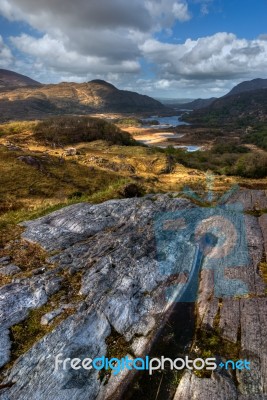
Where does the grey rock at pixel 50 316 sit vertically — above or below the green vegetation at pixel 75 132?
above

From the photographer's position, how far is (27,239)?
1029 centimetres

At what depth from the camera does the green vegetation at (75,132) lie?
6156 centimetres

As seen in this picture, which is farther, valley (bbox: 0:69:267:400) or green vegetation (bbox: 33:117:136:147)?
green vegetation (bbox: 33:117:136:147)

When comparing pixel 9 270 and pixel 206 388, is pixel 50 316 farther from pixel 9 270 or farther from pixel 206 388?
pixel 206 388

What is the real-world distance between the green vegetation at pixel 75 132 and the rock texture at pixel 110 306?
51216 millimetres

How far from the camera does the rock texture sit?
586 cm

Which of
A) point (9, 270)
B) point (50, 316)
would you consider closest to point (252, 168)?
point (9, 270)

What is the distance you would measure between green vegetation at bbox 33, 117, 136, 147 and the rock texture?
51.2 m

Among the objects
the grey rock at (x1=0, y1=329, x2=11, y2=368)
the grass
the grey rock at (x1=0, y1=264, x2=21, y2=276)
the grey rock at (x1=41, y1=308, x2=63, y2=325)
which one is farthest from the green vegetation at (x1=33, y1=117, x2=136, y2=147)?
the grey rock at (x1=0, y1=329, x2=11, y2=368)

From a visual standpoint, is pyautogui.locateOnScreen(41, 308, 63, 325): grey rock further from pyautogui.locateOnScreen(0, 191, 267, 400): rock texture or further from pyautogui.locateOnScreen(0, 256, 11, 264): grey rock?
pyautogui.locateOnScreen(0, 256, 11, 264): grey rock

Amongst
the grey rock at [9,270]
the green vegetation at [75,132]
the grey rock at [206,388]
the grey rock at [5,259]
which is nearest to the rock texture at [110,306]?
the grey rock at [206,388]

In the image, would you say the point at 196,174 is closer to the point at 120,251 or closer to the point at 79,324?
the point at 120,251

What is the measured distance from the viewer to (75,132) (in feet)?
219

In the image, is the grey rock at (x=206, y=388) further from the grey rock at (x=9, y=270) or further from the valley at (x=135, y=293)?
the grey rock at (x=9, y=270)
